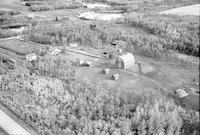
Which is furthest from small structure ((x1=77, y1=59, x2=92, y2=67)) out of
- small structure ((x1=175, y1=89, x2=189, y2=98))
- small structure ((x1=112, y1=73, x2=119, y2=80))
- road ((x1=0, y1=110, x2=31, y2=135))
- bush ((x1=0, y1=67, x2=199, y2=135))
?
road ((x1=0, y1=110, x2=31, y2=135))

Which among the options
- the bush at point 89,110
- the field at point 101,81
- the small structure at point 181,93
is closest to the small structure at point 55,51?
the field at point 101,81

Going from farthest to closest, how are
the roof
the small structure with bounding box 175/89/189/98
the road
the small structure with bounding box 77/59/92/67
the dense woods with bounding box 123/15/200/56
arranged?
the dense woods with bounding box 123/15/200/56
the small structure with bounding box 77/59/92/67
the roof
the small structure with bounding box 175/89/189/98
the road

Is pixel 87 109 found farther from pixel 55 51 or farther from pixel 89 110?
pixel 55 51

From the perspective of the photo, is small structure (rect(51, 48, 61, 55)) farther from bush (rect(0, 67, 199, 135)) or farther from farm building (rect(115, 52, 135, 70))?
farm building (rect(115, 52, 135, 70))

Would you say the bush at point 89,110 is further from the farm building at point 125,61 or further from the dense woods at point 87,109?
the farm building at point 125,61

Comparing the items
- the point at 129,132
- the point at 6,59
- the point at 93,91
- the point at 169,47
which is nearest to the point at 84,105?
the point at 93,91

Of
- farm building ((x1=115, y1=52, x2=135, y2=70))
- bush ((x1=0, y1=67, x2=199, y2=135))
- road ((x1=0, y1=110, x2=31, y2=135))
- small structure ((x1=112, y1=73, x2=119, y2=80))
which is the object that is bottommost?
road ((x1=0, y1=110, x2=31, y2=135))

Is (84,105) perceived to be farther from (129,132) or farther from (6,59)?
(6,59)

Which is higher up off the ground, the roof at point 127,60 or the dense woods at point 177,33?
the dense woods at point 177,33
